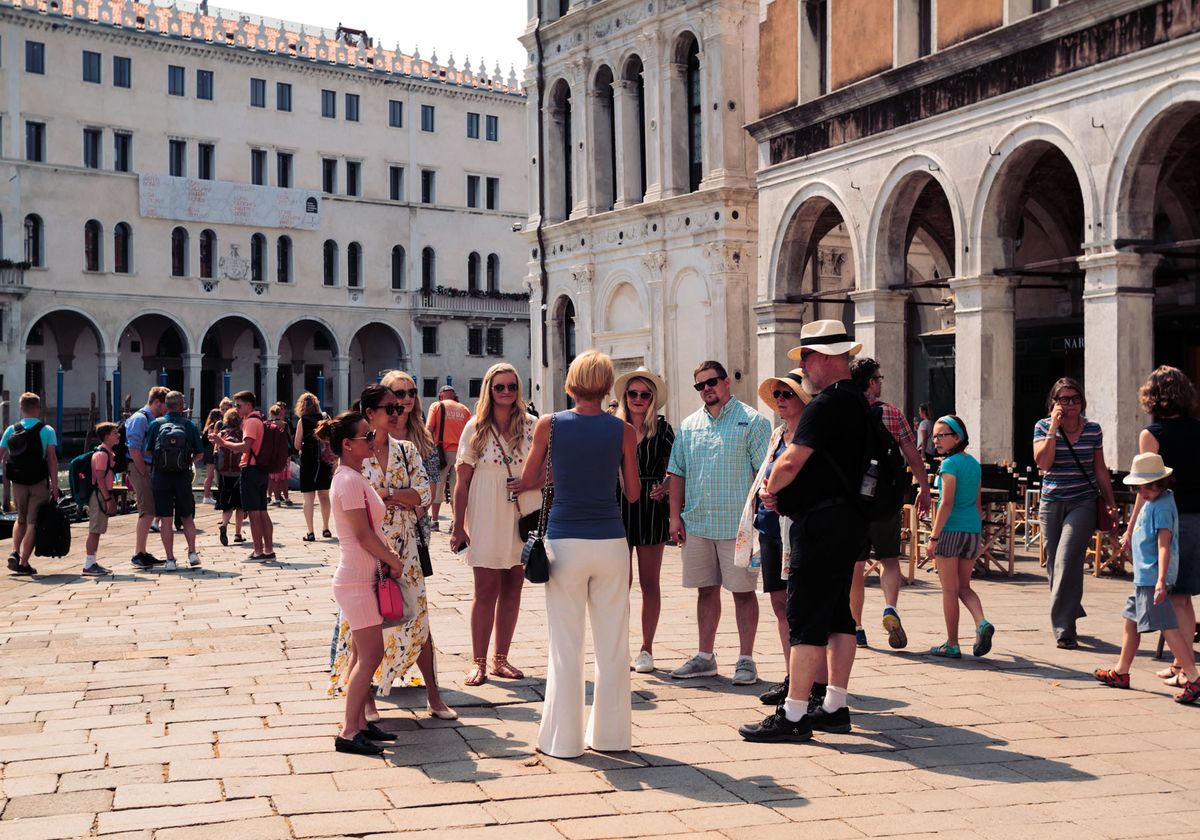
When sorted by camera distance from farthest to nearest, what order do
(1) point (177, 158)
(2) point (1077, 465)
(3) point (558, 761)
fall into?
(1) point (177, 158)
(2) point (1077, 465)
(3) point (558, 761)

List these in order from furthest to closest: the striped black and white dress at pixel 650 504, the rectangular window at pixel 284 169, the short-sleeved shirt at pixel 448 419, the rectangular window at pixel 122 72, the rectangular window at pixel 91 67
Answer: the rectangular window at pixel 284 169 → the rectangular window at pixel 122 72 → the rectangular window at pixel 91 67 → the short-sleeved shirt at pixel 448 419 → the striped black and white dress at pixel 650 504

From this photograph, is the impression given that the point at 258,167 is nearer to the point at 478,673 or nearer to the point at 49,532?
the point at 49,532

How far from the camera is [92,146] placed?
48156mm

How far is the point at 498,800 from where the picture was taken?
5.39 metres

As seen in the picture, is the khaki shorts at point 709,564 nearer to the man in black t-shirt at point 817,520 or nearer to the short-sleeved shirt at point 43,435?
the man in black t-shirt at point 817,520

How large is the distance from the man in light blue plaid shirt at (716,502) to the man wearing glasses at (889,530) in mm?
945

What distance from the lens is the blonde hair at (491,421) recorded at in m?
7.59

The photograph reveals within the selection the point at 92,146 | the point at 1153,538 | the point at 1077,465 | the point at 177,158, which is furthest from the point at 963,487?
the point at 177,158

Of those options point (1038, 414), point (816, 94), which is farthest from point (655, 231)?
point (1038, 414)

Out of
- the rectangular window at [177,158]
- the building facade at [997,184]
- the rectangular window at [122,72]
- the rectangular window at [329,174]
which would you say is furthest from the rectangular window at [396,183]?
the building facade at [997,184]

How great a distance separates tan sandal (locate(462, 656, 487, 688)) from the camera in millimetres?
7719

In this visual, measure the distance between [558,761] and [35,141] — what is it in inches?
1831

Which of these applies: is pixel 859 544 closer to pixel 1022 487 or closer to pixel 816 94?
pixel 1022 487

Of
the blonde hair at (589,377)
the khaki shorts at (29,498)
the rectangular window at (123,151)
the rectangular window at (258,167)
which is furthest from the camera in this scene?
the rectangular window at (258,167)
